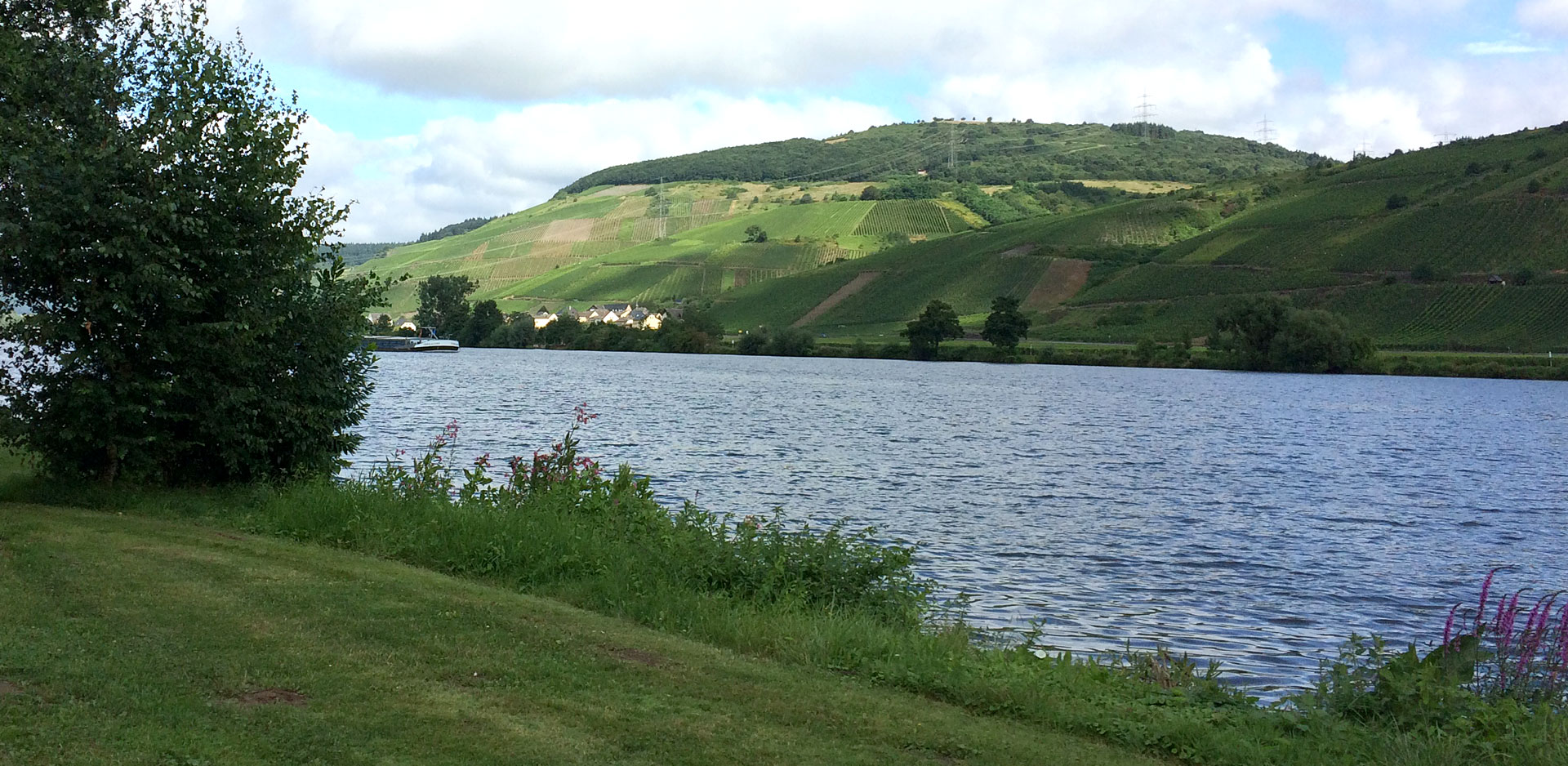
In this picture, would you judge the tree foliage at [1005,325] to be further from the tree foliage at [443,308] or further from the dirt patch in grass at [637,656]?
the dirt patch in grass at [637,656]

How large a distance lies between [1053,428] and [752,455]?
21.6m

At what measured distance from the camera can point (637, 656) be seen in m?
10.7

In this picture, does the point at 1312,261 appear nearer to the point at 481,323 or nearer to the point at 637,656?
the point at 481,323

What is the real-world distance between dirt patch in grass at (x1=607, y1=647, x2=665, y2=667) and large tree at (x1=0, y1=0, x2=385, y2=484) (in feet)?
33.0

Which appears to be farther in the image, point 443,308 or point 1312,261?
point 443,308

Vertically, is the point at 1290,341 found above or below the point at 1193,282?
below

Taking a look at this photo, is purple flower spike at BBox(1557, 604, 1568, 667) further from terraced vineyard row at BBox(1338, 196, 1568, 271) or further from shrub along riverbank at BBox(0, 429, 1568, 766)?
terraced vineyard row at BBox(1338, 196, 1568, 271)

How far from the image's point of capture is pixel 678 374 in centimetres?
9688

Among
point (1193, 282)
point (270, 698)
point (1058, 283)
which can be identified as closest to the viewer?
point (270, 698)

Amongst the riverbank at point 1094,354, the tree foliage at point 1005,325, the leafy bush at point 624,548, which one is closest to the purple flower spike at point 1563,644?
the leafy bush at point 624,548

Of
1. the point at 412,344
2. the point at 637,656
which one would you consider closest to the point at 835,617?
the point at 637,656

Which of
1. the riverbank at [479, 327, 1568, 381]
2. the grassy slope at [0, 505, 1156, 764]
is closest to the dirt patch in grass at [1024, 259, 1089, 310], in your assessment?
the riverbank at [479, 327, 1568, 381]

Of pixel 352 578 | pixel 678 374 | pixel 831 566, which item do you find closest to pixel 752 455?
pixel 831 566

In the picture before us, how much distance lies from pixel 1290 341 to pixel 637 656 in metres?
113
